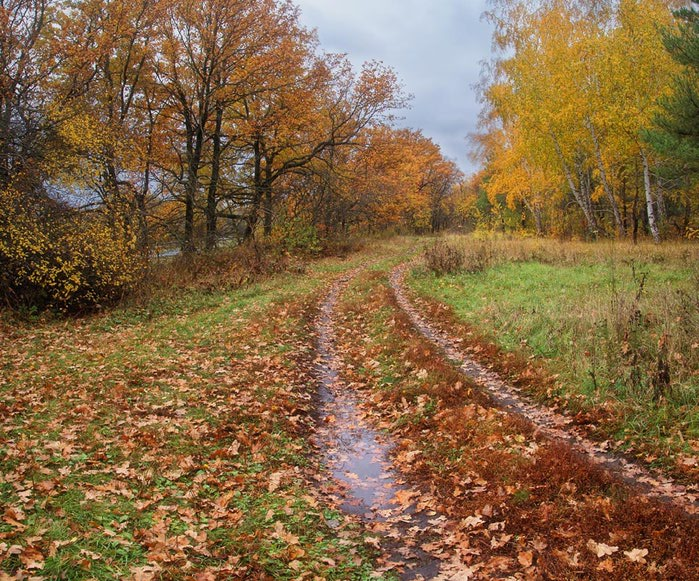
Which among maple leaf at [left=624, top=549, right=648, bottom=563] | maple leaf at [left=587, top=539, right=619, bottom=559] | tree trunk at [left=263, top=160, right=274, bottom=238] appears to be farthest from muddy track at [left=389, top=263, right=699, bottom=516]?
tree trunk at [left=263, top=160, right=274, bottom=238]

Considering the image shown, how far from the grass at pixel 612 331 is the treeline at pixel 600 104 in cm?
366

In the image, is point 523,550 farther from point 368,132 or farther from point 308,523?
point 368,132

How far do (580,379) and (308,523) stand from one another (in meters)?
5.31

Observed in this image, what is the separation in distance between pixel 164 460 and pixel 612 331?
25.8 ft

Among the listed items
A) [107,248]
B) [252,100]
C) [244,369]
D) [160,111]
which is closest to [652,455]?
[244,369]

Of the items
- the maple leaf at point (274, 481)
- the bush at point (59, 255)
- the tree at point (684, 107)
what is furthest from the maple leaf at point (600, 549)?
the bush at point (59, 255)

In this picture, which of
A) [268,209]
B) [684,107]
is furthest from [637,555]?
[268,209]

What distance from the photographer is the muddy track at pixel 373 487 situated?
16.0 ft

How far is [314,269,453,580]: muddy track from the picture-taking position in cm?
488

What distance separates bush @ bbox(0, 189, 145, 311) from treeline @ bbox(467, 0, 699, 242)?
1549 centimetres

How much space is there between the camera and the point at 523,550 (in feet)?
15.4

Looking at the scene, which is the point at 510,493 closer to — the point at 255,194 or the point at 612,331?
the point at 612,331

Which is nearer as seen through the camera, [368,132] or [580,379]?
[580,379]

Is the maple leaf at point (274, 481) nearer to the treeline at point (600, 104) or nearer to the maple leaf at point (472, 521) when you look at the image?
the maple leaf at point (472, 521)
